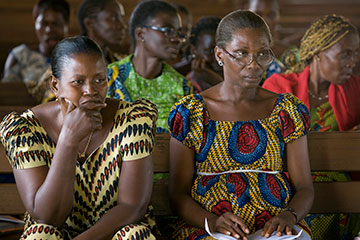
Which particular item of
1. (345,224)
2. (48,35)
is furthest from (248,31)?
(48,35)

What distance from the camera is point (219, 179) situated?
2355mm

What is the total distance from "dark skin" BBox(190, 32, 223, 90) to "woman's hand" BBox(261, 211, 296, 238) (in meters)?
1.91

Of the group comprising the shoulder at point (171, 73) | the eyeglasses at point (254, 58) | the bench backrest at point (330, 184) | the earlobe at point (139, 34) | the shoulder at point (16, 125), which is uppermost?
the eyeglasses at point (254, 58)

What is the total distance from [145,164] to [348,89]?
163 cm

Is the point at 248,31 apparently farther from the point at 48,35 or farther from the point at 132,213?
Result: the point at 48,35

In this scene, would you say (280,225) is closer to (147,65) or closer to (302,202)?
(302,202)

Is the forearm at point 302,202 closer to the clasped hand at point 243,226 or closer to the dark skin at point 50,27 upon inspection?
the clasped hand at point 243,226

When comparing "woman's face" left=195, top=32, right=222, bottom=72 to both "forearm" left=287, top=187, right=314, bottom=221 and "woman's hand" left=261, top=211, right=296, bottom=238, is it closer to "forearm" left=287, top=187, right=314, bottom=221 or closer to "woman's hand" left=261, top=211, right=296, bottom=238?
"forearm" left=287, top=187, right=314, bottom=221

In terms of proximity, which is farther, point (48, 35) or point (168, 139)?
point (48, 35)

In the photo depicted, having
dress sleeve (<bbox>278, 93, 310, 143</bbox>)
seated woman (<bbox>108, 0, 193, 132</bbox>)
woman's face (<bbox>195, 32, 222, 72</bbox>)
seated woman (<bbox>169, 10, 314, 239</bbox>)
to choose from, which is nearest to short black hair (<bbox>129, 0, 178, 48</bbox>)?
seated woman (<bbox>108, 0, 193, 132</bbox>)

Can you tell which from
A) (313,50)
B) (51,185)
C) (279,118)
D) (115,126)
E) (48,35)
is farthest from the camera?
(48,35)

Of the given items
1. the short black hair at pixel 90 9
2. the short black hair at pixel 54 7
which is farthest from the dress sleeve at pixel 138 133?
the short black hair at pixel 54 7

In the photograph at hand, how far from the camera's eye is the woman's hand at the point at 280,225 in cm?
208

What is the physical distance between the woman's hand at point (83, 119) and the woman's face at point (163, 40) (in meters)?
1.44
